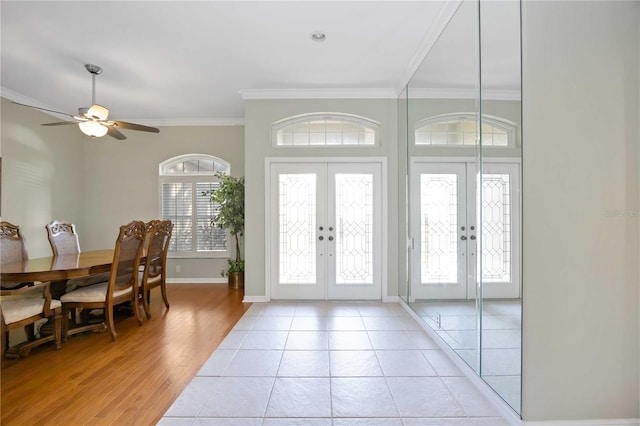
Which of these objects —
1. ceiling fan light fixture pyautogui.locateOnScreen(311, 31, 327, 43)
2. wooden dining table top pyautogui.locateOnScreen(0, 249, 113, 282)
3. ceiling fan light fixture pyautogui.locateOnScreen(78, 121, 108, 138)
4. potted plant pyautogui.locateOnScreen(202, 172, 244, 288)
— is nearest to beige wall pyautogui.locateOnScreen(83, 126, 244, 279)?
potted plant pyautogui.locateOnScreen(202, 172, 244, 288)

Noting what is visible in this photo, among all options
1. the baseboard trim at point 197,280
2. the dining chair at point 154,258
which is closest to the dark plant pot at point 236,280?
the baseboard trim at point 197,280

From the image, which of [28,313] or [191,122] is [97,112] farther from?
[191,122]

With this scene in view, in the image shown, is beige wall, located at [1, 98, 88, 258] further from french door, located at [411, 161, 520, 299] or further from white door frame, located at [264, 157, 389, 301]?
french door, located at [411, 161, 520, 299]

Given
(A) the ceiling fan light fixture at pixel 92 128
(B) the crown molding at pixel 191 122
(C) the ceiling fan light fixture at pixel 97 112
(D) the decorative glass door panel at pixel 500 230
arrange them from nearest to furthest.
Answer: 1. (D) the decorative glass door panel at pixel 500 230
2. (C) the ceiling fan light fixture at pixel 97 112
3. (A) the ceiling fan light fixture at pixel 92 128
4. (B) the crown molding at pixel 191 122

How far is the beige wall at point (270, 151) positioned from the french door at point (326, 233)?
0.52 ft

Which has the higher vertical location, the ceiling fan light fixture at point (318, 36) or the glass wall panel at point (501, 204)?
the ceiling fan light fixture at point (318, 36)

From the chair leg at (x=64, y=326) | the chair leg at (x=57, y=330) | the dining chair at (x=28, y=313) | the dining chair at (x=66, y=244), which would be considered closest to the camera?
the dining chair at (x=28, y=313)

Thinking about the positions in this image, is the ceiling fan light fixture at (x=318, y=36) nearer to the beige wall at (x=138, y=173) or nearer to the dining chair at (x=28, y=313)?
the beige wall at (x=138, y=173)

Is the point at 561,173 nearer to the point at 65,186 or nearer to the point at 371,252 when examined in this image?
the point at 371,252

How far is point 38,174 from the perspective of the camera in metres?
5.05

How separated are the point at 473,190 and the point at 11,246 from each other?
4584 mm

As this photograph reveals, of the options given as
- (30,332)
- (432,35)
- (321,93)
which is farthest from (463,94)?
(30,332)

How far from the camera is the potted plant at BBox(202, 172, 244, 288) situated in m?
5.21

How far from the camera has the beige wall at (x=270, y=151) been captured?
447cm
